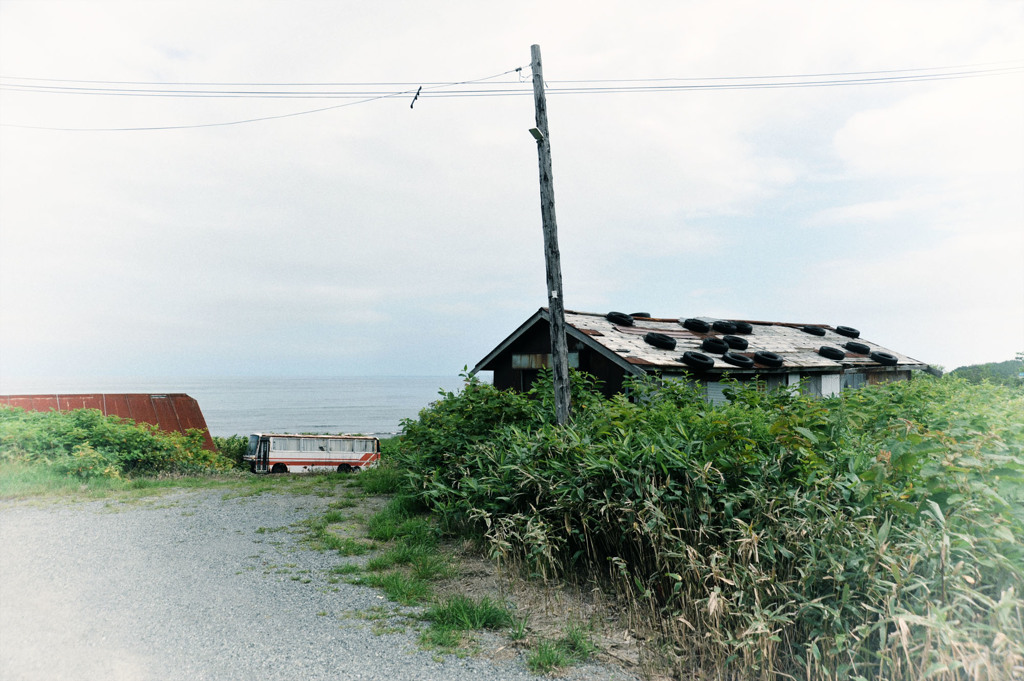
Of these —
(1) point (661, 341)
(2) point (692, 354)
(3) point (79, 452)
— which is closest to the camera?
(3) point (79, 452)

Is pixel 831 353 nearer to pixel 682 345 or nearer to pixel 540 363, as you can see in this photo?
pixel 682 345

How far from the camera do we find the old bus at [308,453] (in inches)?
1339

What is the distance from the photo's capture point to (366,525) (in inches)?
367

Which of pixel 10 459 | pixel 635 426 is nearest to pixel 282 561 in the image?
pixel 635 426

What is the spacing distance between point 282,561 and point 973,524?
7.18m

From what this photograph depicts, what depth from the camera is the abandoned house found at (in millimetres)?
14430

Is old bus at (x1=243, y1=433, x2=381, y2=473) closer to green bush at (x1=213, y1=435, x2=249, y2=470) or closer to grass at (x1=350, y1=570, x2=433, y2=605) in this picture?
green bush at (x1=213, y1=435, x2=249, y2=470)

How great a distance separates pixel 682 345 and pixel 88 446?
1507 cm

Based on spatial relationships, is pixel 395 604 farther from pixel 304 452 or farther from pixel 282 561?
pixel 304 452

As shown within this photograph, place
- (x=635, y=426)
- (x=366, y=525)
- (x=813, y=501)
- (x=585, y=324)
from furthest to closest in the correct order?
1. (x=585, y=324)
2. (x=366, y=525)
3. (x=635, y=426)
4. (x=813, y=501)

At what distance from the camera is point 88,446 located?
13.5 m

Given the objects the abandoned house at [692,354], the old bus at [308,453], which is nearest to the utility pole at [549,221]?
the abandoned house at [692,354]

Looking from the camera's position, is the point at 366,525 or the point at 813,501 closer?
the point at 813,501

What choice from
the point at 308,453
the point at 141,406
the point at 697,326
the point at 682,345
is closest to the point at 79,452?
the point at 682,345
